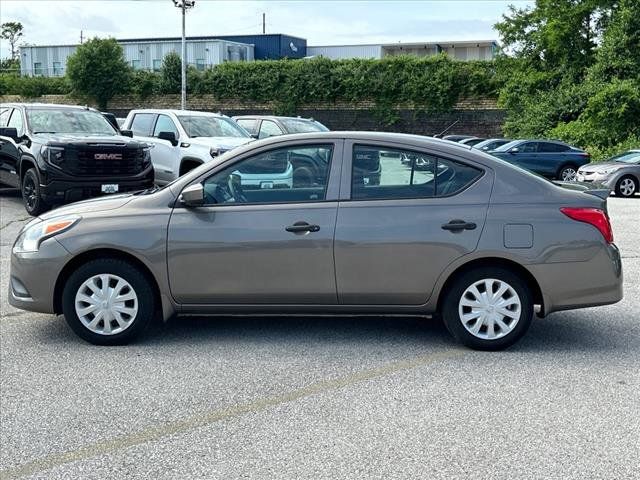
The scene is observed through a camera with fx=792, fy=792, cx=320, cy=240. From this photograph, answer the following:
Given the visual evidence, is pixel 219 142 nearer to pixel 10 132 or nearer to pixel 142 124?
pixel 142 124

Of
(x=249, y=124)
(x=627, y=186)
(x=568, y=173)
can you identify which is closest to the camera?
(x=249, y=124)

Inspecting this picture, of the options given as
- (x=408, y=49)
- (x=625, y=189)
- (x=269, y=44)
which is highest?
(x=408, y=49)

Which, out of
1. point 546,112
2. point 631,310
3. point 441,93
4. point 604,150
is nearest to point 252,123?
point 631,310

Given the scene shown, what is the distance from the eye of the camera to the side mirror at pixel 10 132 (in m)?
14.1

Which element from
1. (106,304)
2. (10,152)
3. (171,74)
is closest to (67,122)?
(10,152)

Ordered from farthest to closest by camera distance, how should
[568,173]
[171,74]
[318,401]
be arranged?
[171,74] < [568,173] < [318,401]

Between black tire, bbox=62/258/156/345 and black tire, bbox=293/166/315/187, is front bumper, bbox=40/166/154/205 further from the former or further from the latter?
black tire, bbox=293/166/315/187

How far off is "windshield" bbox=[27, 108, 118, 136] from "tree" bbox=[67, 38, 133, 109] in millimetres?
35996

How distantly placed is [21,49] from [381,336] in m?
70.2

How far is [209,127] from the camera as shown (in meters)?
16.5

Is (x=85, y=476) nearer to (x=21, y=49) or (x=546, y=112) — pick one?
(x=546, y=112)

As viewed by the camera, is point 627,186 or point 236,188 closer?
point 236,188

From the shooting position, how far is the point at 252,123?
20031 millimetres

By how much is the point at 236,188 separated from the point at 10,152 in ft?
32.6
